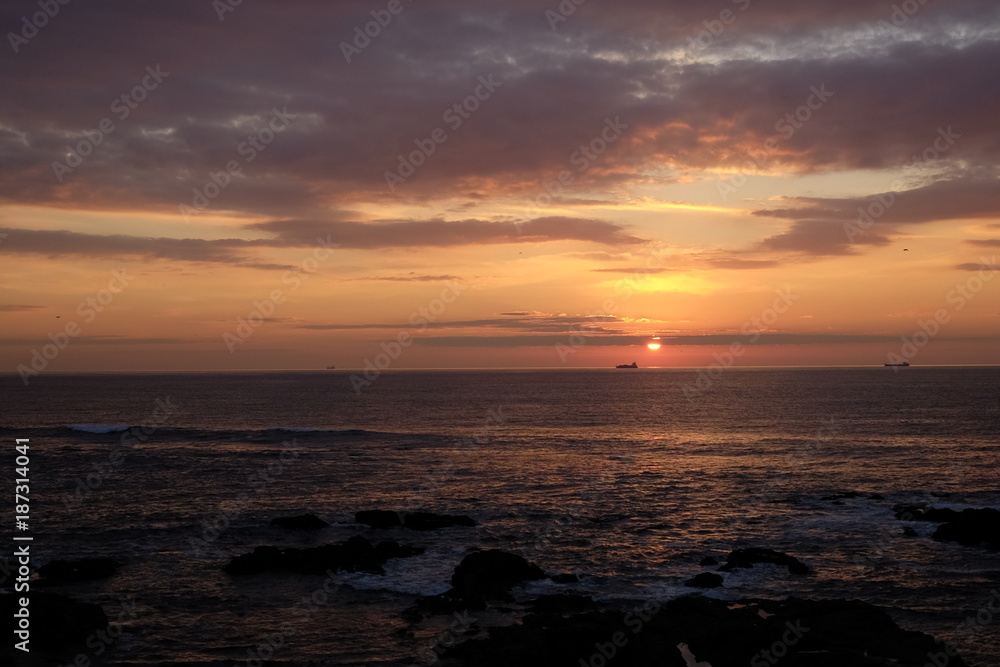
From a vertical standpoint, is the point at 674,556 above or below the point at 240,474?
below

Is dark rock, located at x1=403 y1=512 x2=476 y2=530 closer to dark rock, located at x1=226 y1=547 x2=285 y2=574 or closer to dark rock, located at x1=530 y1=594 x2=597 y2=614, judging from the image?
dark rock, located at x1=226 y1=547 x2=285 y2=574

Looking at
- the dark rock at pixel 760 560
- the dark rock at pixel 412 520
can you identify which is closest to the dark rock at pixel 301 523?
the dark rock at pixel 412 520

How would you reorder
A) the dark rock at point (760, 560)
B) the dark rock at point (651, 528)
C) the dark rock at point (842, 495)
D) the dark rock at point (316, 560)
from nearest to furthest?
the dark rock at point (760, 560)
the dark rock at point (316, 560)
the dark rock at point (651, 528)
the dark rock at point (842, 495)

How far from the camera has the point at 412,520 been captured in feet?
135

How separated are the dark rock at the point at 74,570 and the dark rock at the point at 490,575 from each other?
49.7 ft

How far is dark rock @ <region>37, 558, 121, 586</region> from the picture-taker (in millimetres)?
29969

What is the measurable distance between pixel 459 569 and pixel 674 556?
11.1 meters

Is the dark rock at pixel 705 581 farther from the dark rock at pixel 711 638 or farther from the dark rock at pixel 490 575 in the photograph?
the dark rock at pixel 490 575

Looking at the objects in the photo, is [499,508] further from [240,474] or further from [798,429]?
[798,429]

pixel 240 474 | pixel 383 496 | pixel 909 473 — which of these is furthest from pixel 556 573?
pixel 909 473

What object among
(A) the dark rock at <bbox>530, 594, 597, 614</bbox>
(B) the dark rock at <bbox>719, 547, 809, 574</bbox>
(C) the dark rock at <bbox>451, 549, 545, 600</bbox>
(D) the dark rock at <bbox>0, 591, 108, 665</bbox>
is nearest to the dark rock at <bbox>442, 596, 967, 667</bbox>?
(A) the dark rock at <bbox>530, 594, 597, 614</bbox>

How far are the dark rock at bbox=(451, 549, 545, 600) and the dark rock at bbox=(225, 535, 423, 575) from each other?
14.9 feet

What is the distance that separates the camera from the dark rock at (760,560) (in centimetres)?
3133

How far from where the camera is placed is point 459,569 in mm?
29562
